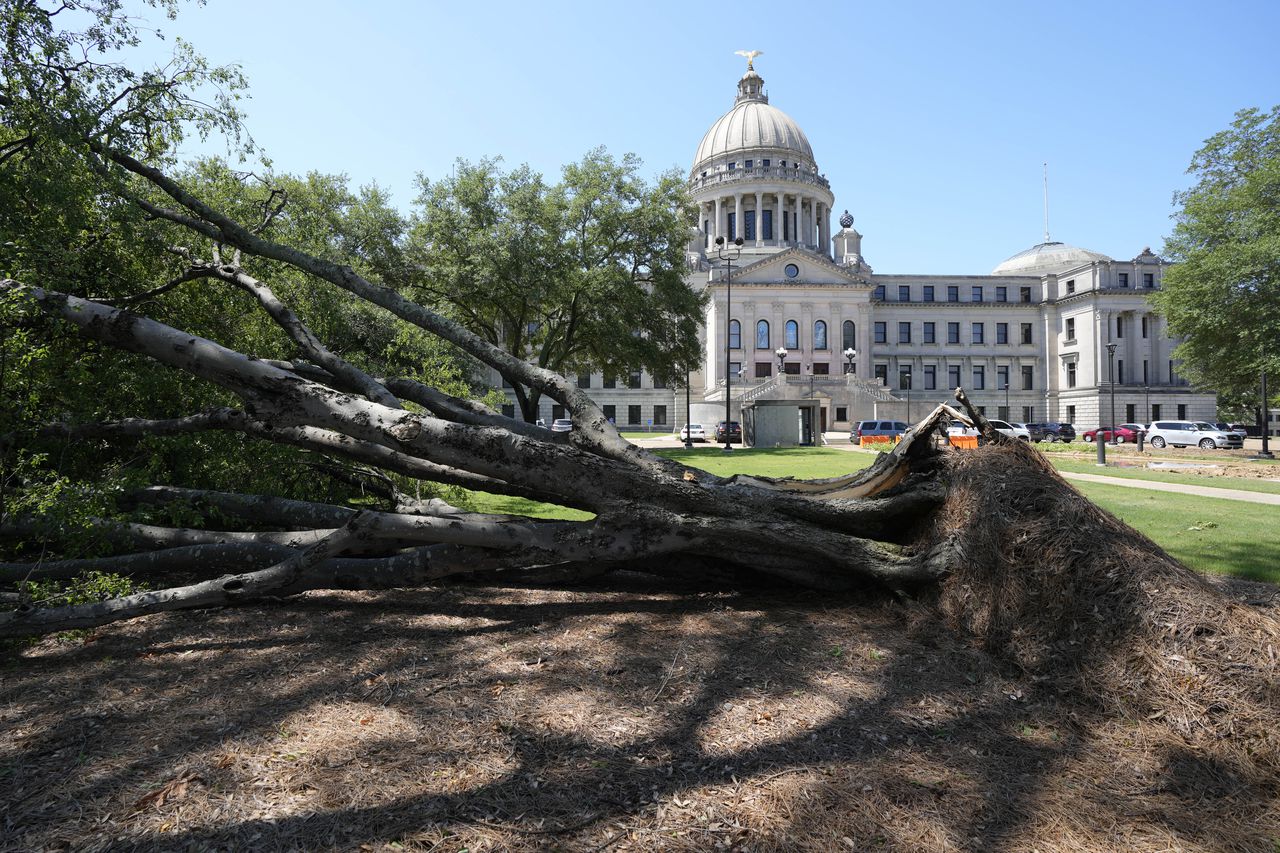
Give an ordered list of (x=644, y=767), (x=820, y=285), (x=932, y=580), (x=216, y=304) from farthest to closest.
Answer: (x=820, y=285), (x=216, y=304), (x=932, y=580), (x=644, y=767)

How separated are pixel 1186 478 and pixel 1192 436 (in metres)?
26.7

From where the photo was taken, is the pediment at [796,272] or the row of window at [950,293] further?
the row of window at [950,293]

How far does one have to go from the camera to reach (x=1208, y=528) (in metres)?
8.27

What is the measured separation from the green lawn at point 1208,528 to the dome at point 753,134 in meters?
73.6

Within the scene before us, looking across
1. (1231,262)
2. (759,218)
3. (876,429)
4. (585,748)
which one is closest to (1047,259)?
(759,218)

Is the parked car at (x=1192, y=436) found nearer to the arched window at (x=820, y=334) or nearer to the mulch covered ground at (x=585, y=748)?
the arched window at (x=820, y=334)

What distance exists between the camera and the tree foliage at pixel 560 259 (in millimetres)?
23984

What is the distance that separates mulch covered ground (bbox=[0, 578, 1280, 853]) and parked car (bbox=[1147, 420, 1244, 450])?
1597 inches

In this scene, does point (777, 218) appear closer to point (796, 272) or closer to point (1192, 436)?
point (796, 272)

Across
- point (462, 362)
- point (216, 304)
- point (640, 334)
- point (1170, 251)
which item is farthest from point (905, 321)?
point (216, 304)

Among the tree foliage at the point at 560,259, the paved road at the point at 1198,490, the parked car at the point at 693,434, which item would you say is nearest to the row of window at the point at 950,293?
the parked car at the point at 693,434

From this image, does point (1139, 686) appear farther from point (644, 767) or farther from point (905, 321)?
point (905, 321)

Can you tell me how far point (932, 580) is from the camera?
4586 mm

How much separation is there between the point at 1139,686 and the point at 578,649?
2.99m
